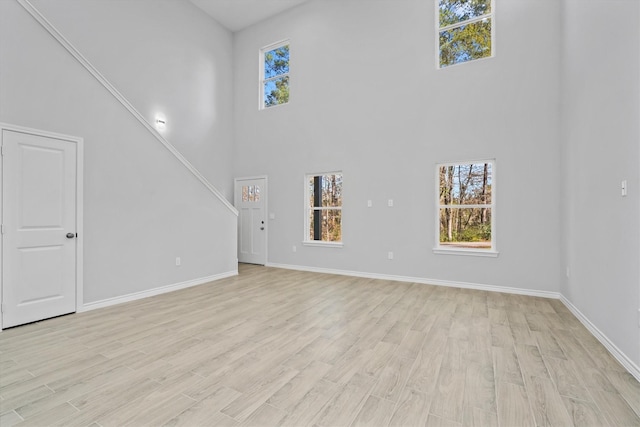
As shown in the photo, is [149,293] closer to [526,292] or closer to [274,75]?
[274,75]

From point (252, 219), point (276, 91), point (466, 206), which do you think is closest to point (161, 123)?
point (276, 91)

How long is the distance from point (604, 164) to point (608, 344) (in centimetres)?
155

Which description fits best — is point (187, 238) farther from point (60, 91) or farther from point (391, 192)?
point (391, 192)

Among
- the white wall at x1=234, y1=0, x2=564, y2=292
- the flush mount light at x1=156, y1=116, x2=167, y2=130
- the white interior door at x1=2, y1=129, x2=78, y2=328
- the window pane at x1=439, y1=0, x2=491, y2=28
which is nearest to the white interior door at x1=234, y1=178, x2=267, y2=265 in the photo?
the white wall at x1=234, y1=0, x2=564, y2=292

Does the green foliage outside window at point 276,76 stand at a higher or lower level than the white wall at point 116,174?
higher

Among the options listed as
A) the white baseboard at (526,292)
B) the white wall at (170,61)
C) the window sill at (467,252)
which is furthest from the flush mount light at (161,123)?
the window sill at (467,252)

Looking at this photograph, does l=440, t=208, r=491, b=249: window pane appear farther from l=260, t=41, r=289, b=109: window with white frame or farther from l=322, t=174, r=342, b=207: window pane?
l=260, t=41, r=289, b=109: window with white frame

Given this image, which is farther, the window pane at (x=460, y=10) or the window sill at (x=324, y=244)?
the window sill at (x=324, y=244)

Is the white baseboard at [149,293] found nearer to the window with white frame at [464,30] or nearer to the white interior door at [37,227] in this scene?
the white interior door at [37,227]

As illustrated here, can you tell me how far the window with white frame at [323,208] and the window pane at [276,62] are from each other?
262 cm

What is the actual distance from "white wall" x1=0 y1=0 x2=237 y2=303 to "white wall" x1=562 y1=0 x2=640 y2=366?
505 cm

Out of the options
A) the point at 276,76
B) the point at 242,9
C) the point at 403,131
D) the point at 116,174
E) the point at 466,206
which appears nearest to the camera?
the point at 116,174

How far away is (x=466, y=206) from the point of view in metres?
4.72

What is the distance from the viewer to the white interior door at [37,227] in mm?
3008
